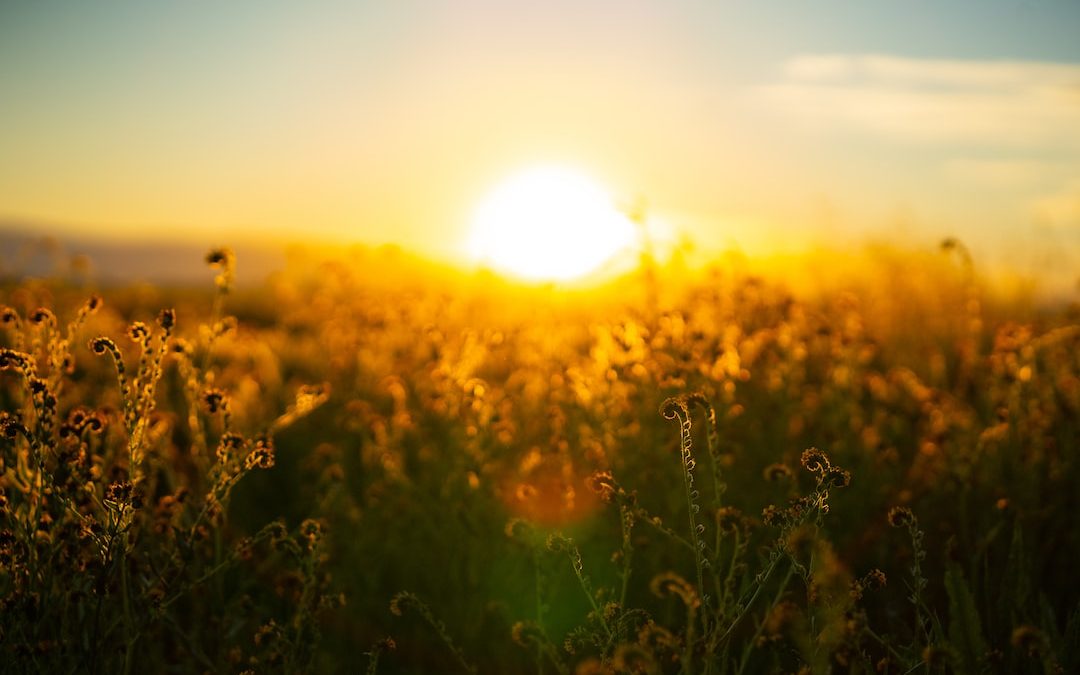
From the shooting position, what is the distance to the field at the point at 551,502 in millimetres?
2396

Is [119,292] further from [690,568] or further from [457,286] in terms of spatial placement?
[690,568]

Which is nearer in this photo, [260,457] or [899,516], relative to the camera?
[899,516]

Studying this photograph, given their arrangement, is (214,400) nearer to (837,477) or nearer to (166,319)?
(166,319)

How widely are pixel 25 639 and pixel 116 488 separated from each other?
63cm

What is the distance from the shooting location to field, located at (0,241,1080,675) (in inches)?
94.3

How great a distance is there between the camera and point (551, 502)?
4.39 m

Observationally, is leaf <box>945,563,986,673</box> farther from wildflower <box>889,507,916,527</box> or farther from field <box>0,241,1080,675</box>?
wildflower <box>889,507,916,527</box>

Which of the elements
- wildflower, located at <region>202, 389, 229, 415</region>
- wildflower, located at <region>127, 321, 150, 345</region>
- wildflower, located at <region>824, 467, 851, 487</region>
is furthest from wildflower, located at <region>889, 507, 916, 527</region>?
wildflower, located at <region>127, 321, 150, 345</region>

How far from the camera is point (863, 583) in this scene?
8.01 feet

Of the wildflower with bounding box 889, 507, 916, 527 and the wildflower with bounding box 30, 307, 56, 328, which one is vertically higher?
the wildflower with bounding box 30, 307, 56, 328

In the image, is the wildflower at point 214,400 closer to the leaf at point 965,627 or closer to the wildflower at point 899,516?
the wildflower at point 899,516

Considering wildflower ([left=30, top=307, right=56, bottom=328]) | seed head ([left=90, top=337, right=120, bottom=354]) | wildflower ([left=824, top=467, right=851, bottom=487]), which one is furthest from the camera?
wildflower ([left=30, top=307, right=56, bottom=328])

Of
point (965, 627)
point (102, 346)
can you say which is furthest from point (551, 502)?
point (102, 346)

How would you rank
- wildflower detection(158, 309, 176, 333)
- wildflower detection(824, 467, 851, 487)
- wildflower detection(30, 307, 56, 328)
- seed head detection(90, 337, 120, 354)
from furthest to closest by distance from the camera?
wildflower detection(30, 307, 56, 328) → wildflower detection(158, 309, 176, 333) → seed head detection(90, 337, 120, 354) → wildflower detection(824, 467, 851, 487)
